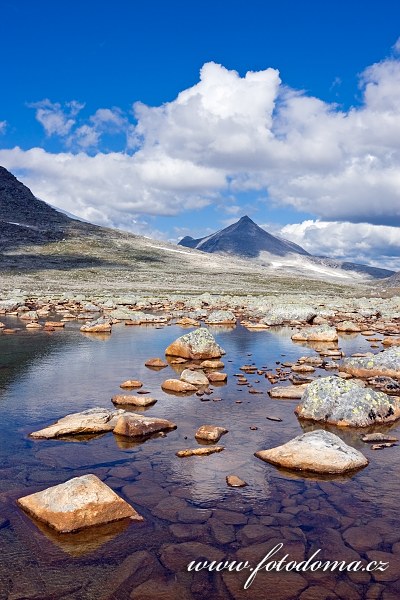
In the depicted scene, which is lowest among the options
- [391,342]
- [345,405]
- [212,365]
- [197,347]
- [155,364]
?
[155,364]

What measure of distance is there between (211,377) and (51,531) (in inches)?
488

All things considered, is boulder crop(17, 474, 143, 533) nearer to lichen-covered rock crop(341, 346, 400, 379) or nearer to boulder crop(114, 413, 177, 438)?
boulder crop(114, 413, 177, 438)

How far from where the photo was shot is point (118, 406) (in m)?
16.7

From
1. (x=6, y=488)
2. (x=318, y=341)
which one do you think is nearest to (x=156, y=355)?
(x=318, y=341)

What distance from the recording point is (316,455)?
11680mm

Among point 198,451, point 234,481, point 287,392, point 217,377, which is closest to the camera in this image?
point 234,481

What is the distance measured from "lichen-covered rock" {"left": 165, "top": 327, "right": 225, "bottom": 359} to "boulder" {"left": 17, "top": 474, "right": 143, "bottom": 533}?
629 inches

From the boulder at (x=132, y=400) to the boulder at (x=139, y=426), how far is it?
7.31 feet

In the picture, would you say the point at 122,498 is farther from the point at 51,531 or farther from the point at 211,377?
the point at 211,377

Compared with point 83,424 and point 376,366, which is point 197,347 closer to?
point 376,366

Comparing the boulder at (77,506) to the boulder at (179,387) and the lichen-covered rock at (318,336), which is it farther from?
the lichen-covered rock at (318,336)

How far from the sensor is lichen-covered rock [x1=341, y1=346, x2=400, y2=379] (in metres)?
21.3

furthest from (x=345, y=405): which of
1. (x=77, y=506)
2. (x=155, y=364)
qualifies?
(x=155, y=364)

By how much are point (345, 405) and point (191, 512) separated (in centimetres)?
759
